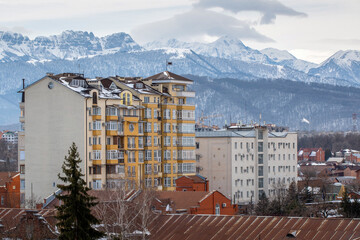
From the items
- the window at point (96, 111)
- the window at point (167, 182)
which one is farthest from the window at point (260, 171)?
the window at point (96, 111)

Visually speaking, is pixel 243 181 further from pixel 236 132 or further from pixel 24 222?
pixel 24 222

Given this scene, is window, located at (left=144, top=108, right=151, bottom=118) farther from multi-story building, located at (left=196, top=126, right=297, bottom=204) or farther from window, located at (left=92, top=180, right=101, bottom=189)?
multi-story building, located at (left=196, top=126, right=297, bottom=204)

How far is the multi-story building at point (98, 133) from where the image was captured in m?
104

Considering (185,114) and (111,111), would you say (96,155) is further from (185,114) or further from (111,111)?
(185,114)

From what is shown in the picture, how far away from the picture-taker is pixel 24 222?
66.6 meters

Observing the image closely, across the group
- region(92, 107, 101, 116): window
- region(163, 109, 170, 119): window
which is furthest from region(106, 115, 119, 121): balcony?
region(163, 109, 170, 119): window

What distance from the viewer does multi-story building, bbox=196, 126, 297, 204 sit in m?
131

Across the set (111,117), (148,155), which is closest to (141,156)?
(148,155)

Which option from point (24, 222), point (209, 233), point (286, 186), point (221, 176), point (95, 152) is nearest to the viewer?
point (24, 222)

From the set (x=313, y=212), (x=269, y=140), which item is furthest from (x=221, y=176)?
(x=313, y=212)

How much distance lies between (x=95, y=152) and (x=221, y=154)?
3156cm

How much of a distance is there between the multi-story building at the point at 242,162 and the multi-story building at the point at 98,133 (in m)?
15.9

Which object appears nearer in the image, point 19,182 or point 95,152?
point 95,152

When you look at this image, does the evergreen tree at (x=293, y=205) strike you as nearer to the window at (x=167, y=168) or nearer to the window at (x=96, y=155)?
the window at (x=167, y=168)
